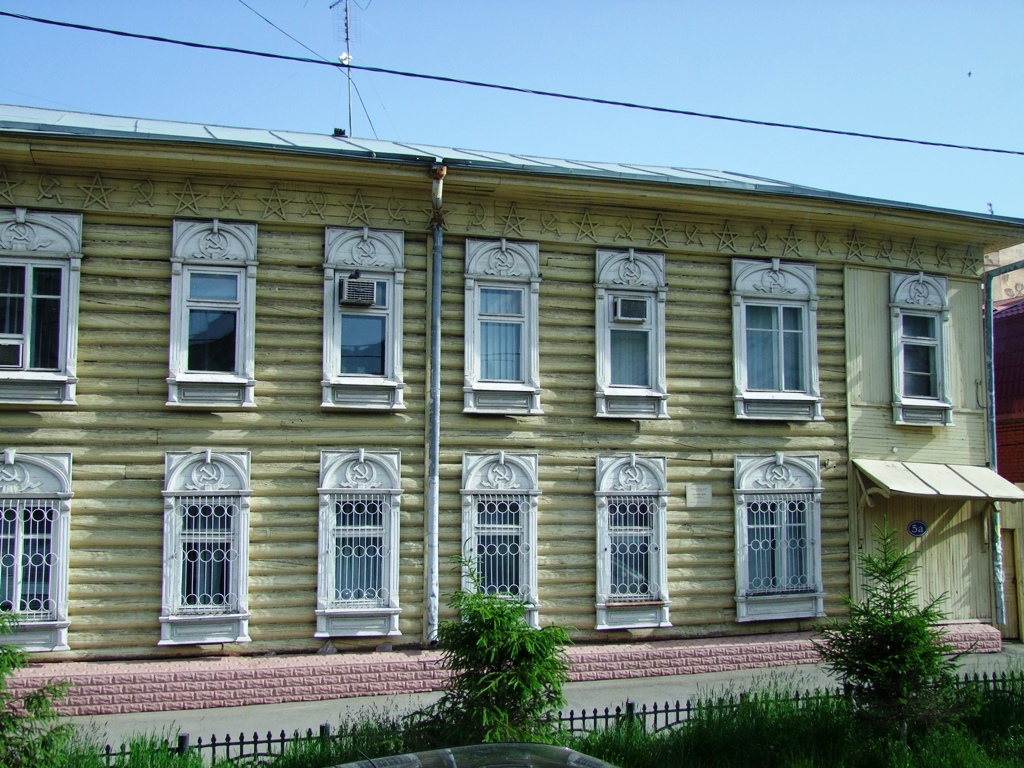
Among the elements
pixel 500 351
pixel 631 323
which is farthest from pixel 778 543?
pixel 500 351

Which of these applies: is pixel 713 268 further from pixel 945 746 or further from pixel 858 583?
pixel 945 746

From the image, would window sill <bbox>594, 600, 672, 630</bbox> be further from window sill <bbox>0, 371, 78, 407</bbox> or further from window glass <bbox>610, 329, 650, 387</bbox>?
window sill <bbox>0, 371, 78, 407</bbox>

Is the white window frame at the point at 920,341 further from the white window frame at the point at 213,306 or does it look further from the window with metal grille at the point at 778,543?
the white window frame at the point at 213,306

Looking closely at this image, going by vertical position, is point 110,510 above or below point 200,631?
above

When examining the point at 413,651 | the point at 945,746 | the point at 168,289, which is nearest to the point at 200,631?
the point at 413,651

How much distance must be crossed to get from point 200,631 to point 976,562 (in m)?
11.2

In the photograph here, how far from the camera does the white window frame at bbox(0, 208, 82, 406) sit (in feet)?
35.1

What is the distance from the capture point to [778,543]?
13000mm

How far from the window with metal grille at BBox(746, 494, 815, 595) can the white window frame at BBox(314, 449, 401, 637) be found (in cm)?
499

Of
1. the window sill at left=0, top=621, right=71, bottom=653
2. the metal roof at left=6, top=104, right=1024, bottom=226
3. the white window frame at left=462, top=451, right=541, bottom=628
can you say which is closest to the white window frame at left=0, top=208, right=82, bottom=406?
the metal roof at left=6, top=104, right=1024, bottom=226

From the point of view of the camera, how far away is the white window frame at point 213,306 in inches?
436

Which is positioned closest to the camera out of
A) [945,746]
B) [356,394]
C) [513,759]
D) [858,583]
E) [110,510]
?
[513,759]

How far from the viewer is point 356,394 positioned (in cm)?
1157

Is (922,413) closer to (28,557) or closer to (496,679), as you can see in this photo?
(496,679)
